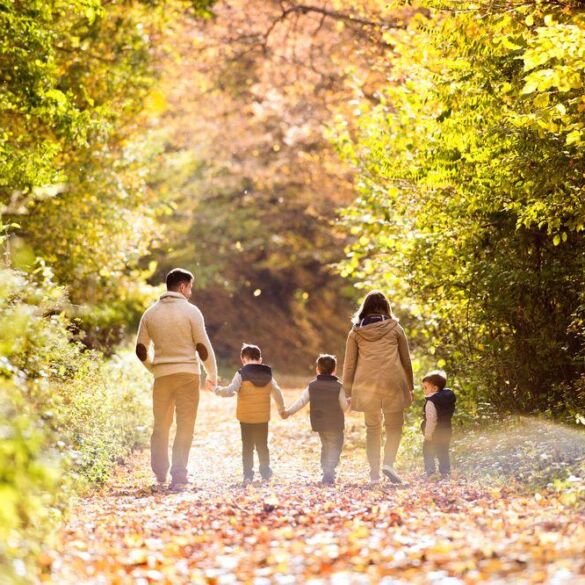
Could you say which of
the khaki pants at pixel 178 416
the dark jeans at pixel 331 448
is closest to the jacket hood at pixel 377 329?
the dark jeans at pixel 331 448

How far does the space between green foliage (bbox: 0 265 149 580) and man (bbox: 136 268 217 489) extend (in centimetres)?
67

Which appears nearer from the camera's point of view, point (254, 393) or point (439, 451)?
point (439, 451)

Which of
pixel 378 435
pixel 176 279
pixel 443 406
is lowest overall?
pixel 378 435

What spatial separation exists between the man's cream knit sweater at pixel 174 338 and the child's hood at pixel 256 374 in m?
0.71

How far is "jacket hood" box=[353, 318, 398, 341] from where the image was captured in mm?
9797

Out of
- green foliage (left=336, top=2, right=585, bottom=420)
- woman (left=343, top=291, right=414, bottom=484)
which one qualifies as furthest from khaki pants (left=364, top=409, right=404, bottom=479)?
green foliage (left=336, top=2, right=585, bottom=420)

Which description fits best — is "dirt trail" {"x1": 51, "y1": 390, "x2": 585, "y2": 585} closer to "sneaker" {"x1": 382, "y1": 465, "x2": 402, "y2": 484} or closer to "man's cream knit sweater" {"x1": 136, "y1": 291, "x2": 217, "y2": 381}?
"sneaker" {"x1": 382, "y1": 465, "x2": 402, "y2": 484}

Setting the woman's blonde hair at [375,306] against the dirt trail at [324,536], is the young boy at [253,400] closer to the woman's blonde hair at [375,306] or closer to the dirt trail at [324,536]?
the dirt trail at [324,536]

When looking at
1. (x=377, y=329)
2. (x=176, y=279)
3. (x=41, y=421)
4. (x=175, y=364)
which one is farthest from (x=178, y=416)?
(x=41, y=421)

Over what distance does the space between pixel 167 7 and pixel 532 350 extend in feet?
40.4

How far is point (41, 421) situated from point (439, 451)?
4.67 meters

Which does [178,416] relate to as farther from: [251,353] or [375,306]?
[375,306]

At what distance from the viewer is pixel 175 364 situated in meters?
9.74

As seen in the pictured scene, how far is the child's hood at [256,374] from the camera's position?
1054 centimetres
